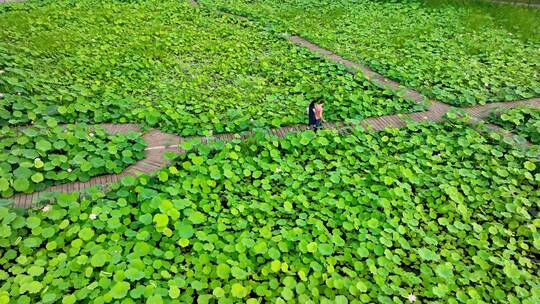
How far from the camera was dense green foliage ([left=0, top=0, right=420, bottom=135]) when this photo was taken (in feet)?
21.6

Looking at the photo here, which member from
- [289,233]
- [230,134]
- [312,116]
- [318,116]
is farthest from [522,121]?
[230,134]

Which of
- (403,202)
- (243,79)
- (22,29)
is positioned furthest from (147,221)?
(22,29)

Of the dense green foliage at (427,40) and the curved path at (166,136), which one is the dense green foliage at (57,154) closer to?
the curved path at (166,136)

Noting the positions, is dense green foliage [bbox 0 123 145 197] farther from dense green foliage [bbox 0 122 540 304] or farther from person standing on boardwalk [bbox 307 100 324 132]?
person standing on boardwalk [bbox 307 100 324 132]

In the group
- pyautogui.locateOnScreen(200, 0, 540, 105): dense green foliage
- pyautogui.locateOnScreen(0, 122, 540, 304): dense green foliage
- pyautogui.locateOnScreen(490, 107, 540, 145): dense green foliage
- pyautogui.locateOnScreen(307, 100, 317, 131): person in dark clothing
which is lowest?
pyautogui.locateOnScreen(0, 122, 540, 304): dense green foliage

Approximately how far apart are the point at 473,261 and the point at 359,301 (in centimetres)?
163

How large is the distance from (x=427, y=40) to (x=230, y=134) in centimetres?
792

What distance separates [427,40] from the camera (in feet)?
36.2

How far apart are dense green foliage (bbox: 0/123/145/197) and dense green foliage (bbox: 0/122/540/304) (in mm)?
602

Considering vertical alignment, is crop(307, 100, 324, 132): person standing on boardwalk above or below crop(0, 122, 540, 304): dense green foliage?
above

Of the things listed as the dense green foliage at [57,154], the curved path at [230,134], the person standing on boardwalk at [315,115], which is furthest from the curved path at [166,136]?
the person standing on boardwalk at [315,115]

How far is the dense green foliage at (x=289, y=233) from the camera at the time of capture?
3.73 meters

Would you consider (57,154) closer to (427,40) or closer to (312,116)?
(312,116)

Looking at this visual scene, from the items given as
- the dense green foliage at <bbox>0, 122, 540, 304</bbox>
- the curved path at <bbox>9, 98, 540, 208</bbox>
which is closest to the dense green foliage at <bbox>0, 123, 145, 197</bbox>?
the curved path at <bbox>9, 98, 540, 208</bbox>
